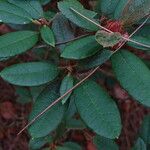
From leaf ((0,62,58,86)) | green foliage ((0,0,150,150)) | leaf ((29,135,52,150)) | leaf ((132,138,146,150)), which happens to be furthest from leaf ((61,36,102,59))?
leaf ((29,135,52,150))

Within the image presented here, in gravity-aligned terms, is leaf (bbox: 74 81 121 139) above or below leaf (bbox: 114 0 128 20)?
below

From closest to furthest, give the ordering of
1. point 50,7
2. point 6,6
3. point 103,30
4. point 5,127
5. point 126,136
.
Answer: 1. point 103,30
2. point 6,6
3. point 50,7
4. point 126,136
5. point 5,127

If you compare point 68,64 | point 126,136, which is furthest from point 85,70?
point 126,136

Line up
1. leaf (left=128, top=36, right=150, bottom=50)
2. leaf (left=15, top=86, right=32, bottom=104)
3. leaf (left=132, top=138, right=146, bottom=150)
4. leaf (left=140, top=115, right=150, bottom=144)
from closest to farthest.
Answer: leaf (left=128, top=36, right=150, bottom=50) → leaf (left=132, top=138, right=146, bottom=150) → leaf (left=140, top=115, right=150, bottom=144) → leaf (left=15, top=86, right=32, bottom=104)

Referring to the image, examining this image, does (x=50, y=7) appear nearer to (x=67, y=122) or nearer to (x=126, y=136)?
(x=67, y=122)

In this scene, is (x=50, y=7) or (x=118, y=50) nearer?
(x=118, y=50)

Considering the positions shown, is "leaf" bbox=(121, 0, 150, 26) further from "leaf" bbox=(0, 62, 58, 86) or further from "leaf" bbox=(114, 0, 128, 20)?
"leaf" bbox=(0, 62, 58, 86)

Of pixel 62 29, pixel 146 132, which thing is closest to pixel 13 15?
pixel 62 29
